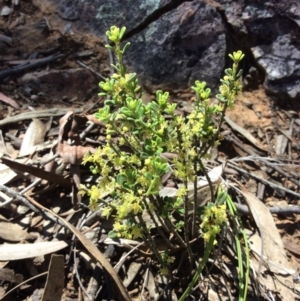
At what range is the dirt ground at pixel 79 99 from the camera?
8.20 ft

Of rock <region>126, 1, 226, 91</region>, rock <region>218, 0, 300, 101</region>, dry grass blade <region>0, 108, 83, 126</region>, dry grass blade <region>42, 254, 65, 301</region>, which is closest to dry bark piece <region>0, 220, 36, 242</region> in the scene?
dry grass blade <region>42, 254, 65, 301</region>

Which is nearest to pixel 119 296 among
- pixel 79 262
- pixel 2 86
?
pixel 79 262

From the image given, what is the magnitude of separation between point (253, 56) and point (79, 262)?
1538mm

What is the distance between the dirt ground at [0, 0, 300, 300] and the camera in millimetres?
2498

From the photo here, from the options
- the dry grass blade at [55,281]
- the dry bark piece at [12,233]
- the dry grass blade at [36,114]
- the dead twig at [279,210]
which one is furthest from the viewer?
the dry grass blade at [36,114]

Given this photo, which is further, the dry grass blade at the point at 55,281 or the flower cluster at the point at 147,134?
the dry grass blade at the point at 55,281

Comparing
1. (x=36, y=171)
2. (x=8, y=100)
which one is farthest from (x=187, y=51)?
(x=36, y=171)

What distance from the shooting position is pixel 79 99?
2830 mm

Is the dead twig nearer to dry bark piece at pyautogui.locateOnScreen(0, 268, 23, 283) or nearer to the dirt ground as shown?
the dirt ground

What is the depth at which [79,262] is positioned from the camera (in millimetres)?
2156

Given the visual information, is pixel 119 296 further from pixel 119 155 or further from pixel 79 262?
pixel 119 155

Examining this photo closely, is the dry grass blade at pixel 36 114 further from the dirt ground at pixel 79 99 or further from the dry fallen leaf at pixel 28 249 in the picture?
the dry fallen leaf at pixel 28 249

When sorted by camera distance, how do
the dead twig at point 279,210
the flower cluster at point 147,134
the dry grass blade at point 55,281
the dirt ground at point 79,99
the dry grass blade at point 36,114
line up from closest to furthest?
the flower cluster at point 147,134
the dry grass blade at point 55,281
the dead twig at point 279,210
the dirt ground at point 79,99
the dry grass blade at point 36,114

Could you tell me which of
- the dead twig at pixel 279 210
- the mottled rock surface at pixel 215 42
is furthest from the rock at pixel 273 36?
the dead twig at pixel 279 210
